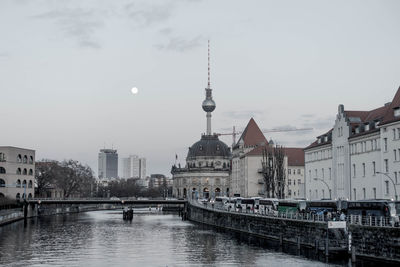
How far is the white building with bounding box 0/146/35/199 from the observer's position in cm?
15462

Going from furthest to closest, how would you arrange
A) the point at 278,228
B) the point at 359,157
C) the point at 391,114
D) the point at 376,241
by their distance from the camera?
the point at 359,157 → the point at 391,114 → the point at 278,228 → the point at 376,241

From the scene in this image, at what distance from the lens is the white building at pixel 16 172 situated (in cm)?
15462

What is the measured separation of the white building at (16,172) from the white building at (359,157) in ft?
261

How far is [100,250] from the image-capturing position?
229 ft

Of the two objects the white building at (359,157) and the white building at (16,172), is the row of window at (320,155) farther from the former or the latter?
the white building at (16,172)

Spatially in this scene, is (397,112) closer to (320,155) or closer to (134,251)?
(320,155)

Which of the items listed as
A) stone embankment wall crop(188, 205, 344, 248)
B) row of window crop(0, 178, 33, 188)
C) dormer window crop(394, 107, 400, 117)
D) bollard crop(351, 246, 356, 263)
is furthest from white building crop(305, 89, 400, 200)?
row of window crop(0, 178, 33, 188)

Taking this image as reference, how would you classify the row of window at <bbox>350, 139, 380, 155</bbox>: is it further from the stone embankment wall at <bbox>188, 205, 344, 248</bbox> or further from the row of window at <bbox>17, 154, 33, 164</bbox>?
the row of window at <bbox>17, 154, 33, 164</bbox>

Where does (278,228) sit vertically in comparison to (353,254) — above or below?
above

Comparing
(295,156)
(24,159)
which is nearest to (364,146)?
(295,156)

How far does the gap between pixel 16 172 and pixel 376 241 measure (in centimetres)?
12465

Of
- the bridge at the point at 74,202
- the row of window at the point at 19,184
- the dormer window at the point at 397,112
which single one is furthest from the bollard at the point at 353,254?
the row of window at the point at 19,184

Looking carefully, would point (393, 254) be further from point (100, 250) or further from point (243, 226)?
point (243, 226)

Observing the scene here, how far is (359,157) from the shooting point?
301 ft
